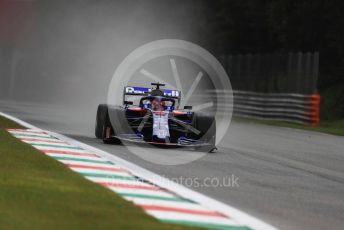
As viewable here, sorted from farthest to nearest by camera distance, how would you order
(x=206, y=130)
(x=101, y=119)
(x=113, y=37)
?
(x=113, y=37) → (x=101, y=119) → (x=206, y=130)

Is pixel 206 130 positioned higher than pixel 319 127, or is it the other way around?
pixel 206 130

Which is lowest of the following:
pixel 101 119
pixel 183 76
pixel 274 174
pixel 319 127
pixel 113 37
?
pixel 274 174

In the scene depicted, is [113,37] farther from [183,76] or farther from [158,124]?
[158,124]

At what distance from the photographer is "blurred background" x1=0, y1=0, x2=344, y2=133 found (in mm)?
39562

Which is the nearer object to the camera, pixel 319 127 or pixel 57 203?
pixel 57 203

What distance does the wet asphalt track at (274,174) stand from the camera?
7934 mm

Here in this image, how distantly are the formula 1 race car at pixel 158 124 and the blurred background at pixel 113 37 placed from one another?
20.2m

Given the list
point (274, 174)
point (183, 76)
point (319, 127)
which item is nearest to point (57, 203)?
point (274, 174)

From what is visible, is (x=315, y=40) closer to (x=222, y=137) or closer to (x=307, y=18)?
(x=307, y=18)

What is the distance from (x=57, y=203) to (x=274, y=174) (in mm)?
4514

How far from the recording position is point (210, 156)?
12773 mm

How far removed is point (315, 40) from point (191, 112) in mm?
29813

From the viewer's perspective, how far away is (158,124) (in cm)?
1293

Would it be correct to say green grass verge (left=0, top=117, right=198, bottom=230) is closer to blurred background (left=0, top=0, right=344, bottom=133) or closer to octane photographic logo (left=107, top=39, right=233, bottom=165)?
octane photographic logo (left=107, top=39, right=233, bottom=165)
